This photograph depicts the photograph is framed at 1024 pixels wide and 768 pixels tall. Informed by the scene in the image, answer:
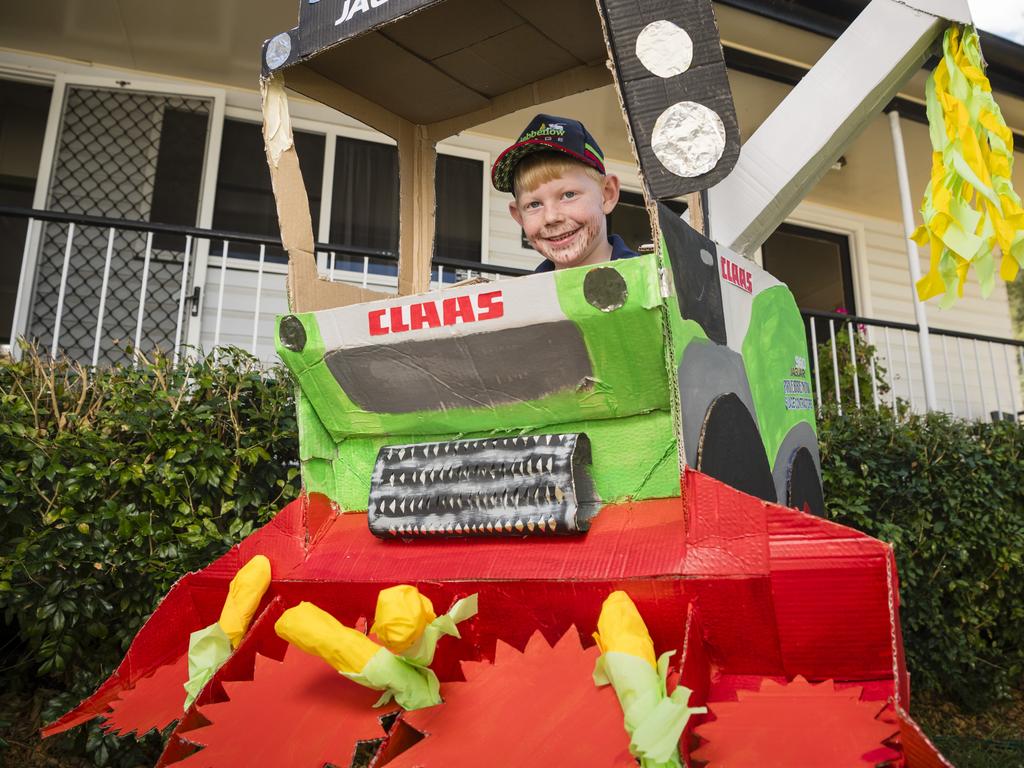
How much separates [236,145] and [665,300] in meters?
6.23

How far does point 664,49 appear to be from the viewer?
4.89ft

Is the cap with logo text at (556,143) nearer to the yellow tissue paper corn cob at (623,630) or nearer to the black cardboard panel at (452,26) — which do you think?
the black cardboard panel at (452,26)

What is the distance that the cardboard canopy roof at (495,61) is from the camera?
58.1 inches

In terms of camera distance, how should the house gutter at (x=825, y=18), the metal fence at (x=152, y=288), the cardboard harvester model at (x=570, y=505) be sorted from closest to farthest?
1. the cardboard harvester model at (x=570, y=505)
2. the house gutter at (x=825, y=18)
3. the metal fence at (x=152, y=288)

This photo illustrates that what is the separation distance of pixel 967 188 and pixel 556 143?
97cm

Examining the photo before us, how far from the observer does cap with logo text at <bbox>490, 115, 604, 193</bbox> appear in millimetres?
2027

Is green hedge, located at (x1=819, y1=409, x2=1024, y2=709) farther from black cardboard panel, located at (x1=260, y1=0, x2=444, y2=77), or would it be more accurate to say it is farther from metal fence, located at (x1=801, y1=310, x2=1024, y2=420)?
black cardboard panel, located at (x1=260, y1=0, x2=444, y2=77)

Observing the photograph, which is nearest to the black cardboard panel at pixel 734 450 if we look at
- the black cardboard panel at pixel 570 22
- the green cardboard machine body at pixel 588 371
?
the green cardboard machine body at pixel 588 371

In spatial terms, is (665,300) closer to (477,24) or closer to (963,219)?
(963,219)

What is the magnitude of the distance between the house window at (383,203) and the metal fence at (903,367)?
308 cm

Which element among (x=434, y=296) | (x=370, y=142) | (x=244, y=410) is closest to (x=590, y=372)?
(x=434, y=296)

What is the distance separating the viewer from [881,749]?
1074mm

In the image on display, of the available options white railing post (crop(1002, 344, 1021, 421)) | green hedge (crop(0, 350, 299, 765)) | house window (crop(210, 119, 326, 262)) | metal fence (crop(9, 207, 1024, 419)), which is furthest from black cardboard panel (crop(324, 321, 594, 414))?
white railing post (crop(1002, 344, 1021, 421))

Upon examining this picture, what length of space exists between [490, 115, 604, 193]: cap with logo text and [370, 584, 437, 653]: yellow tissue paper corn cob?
123cm
